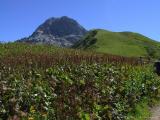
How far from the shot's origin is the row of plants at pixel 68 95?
1302 centimetres

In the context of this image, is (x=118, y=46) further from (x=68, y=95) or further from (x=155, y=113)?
(x=68, y=95)

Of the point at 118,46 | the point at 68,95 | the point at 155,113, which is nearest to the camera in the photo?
the point at 68,95

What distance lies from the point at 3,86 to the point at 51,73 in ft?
17.3

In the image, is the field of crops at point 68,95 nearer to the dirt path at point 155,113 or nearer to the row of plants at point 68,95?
the row of plants at point 68,95

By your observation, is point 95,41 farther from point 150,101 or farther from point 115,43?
point 150,101

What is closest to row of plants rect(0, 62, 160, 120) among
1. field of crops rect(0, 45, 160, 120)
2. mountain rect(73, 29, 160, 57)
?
field of crops rect(0, 45, 160, 120)

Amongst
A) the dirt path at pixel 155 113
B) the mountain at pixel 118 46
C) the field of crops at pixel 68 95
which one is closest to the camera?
the field of crops at pixel 68 95

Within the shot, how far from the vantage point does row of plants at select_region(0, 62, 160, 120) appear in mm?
13023

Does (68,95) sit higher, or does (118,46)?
(68,95)

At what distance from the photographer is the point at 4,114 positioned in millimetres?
12398

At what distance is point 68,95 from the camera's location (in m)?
14.9

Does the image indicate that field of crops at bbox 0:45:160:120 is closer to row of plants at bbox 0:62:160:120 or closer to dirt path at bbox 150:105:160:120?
row of plants at bbox 0:62:160:120

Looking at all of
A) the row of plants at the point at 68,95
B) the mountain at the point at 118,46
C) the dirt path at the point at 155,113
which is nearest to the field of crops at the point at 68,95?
the row of plants at the point at 68,95

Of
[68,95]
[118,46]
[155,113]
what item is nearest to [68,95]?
[68,95]
